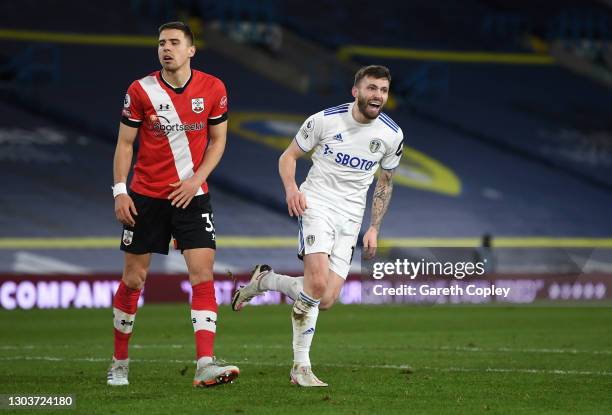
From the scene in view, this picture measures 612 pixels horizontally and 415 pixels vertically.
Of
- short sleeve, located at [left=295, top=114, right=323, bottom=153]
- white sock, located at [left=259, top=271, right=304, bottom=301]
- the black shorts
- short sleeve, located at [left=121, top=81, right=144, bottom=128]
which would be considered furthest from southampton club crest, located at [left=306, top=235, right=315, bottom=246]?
short sleeve, located at [left=121, top=81, right=144, bottom=128]

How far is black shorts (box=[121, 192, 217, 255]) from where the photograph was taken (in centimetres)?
829

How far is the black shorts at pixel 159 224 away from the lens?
27.2 feet

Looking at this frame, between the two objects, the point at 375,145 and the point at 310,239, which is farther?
the point at 375,145

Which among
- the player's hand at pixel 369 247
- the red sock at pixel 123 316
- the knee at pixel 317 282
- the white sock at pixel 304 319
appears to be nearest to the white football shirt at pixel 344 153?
the player's hand at pixel 369 247

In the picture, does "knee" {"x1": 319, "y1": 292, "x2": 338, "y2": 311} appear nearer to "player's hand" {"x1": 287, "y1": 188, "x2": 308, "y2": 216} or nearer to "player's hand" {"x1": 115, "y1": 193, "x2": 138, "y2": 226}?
"player's hand" {"x1": 287, "y1": 188, "x2": 308, "y2": 216}

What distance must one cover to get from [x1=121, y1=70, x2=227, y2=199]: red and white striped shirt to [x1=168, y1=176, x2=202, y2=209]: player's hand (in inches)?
3.2

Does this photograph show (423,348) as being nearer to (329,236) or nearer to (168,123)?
(329,236)

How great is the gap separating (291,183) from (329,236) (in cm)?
48

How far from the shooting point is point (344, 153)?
8797mm

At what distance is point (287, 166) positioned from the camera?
343 inches

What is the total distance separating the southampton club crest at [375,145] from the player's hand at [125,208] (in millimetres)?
1750

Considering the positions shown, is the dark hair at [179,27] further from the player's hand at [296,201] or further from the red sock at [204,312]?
the red sock at [204,312]

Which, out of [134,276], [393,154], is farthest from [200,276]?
[393,154]

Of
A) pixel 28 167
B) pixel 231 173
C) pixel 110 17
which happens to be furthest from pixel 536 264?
pixel 110 17
